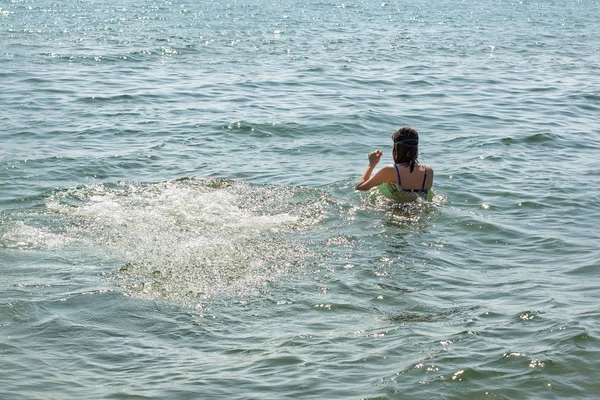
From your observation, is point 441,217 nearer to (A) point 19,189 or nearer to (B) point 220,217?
(B) point 220,217

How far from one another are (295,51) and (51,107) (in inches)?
399

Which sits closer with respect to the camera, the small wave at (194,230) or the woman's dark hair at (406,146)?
the small wave at (194,230)

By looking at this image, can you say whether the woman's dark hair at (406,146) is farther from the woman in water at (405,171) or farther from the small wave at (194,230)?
the small wave at (194,230)

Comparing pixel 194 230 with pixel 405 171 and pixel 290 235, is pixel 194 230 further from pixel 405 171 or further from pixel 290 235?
pixel 405 171

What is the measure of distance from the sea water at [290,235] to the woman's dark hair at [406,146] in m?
0.58

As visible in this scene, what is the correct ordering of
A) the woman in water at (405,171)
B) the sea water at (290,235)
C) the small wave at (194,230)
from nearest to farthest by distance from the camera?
1. the sea water at (290,235)
2. the small wave at (194,230)
3. the woman in water at (405,171)

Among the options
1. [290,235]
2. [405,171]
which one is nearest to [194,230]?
[290,235]

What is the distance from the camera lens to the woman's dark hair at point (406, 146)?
31.4 feet

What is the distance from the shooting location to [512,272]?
8.17 m

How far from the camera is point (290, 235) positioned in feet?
28.9

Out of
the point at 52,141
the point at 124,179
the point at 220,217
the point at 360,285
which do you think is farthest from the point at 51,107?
the point at 360,285

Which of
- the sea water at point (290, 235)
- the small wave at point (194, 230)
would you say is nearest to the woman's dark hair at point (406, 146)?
the sea water at point (290, 235)

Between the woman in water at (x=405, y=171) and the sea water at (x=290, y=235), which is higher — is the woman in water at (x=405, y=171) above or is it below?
above

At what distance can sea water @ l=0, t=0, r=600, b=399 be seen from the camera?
5.89m
